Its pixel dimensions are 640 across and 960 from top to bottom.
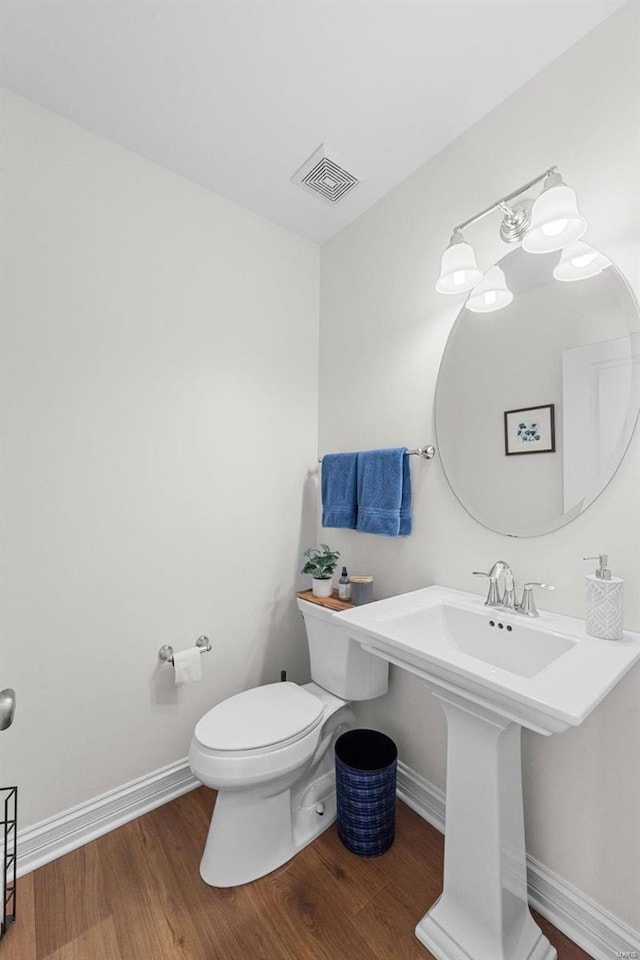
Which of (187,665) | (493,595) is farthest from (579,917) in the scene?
(187,665)

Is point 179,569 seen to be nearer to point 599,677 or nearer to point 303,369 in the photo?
point 303,369

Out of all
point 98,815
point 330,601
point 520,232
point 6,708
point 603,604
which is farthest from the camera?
point 330,601

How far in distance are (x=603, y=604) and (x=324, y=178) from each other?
5.97 ft

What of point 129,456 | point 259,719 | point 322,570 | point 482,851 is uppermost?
point 129,456

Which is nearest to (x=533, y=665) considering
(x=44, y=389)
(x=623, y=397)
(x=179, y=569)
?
(x=623, y=397)

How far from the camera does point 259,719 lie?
4.69 ft

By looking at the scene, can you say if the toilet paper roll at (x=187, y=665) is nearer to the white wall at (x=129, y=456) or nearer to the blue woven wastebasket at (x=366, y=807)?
the white wall at (x=129, y=456)

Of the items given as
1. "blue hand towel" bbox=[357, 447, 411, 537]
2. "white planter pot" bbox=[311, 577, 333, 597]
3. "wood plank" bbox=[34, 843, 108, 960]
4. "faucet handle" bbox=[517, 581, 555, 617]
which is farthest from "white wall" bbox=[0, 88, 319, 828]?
"faucet handle" bbox=[517, 581, 555, 617]

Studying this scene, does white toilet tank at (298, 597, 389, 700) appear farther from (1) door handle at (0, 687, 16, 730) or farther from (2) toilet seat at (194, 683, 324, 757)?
(1) door handle at (0, 687, 16, 730)

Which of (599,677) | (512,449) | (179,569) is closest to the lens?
(599,677)

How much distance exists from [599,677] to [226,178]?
6.99 feet

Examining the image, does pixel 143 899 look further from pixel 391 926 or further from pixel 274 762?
pixel 391 926

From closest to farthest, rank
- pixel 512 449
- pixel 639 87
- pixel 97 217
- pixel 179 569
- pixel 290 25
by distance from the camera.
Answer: pixel 639 87 < pixel 290 25 < pixel 512 449 < pixel 97 217 < pixel 179 569

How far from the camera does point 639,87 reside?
1.09m
